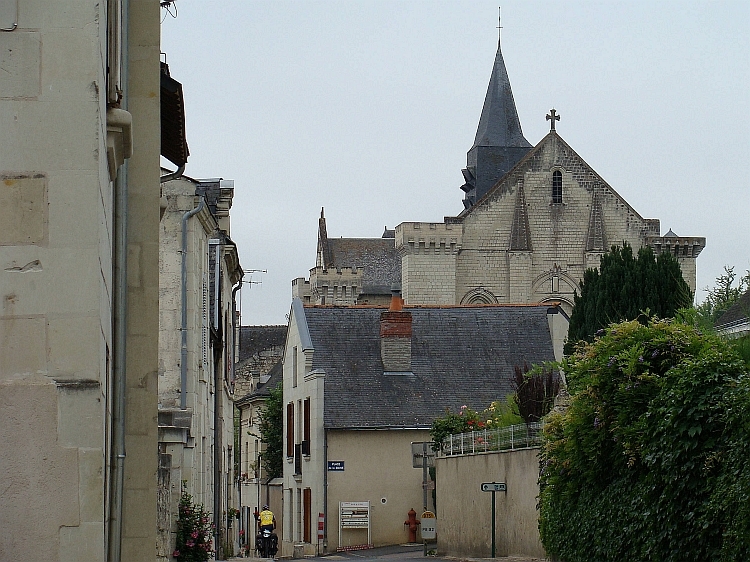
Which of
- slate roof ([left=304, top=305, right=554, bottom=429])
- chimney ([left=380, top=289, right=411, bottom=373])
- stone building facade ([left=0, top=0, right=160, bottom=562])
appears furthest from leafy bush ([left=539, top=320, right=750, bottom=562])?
chimney ([left=380, top=289, right=411, bottom=373])

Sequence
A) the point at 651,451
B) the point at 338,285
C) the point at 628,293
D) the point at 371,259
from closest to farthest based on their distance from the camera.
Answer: the point at 651,451, the point at 628,293, the point at 338,285, the point at 371,259

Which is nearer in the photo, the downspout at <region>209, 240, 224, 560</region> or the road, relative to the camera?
the downspout at <region>209, 240, 224, 560</region>

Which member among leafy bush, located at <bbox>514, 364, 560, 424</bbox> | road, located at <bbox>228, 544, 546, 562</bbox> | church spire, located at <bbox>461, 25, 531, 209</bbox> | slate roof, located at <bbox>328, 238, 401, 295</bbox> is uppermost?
church spire, located at <bbox>461, 25, 531, 209</bbox>

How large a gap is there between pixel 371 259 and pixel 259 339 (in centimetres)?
897

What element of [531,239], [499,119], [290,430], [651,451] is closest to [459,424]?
[290,430]

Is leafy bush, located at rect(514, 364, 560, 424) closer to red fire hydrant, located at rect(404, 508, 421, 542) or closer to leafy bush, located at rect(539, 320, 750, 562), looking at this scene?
leafy bush, located at rect(539, 320, 750, 562)

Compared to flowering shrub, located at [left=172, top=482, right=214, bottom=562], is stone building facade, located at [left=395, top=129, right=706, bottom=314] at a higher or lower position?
higher

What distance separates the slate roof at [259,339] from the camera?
80938mm

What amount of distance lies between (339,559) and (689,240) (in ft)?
133

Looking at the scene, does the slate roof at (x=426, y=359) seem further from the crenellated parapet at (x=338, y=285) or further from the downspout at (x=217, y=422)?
the crenellated parapet at (x=338, y=285)

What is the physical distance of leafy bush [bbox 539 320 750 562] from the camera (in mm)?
10672

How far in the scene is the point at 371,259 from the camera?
83000 mm

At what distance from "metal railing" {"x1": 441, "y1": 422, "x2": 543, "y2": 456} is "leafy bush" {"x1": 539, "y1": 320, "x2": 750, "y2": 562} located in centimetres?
361

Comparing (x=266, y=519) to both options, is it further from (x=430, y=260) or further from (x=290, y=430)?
(x=430, y=260)
